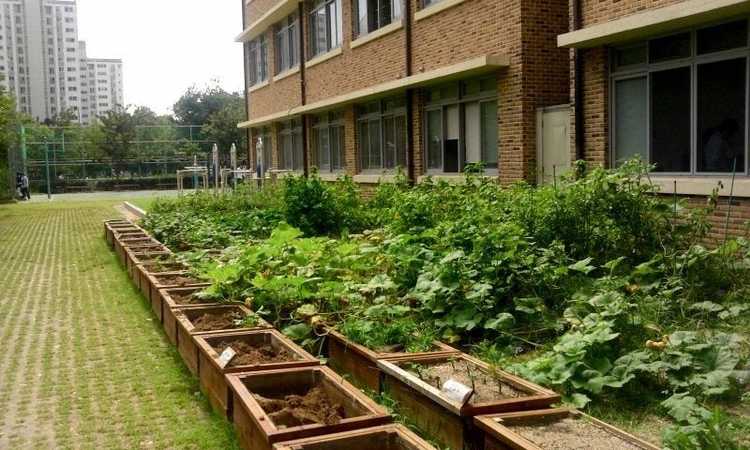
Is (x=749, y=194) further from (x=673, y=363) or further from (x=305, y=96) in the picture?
(x=305, y=96)

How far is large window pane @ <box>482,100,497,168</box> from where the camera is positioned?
14.3 metres

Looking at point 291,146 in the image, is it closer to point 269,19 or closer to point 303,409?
point 269,19

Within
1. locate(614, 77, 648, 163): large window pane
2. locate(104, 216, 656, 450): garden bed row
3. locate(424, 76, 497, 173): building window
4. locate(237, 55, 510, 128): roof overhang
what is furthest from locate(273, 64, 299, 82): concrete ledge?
locate(104, 216, 656, 450): garden bed row

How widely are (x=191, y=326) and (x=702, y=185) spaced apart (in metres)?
6.43

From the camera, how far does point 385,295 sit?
23.8 ft

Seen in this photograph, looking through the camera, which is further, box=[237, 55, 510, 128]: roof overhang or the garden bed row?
box=[237, 55, 510, 128]: roof overhang

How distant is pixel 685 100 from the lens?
1012cm

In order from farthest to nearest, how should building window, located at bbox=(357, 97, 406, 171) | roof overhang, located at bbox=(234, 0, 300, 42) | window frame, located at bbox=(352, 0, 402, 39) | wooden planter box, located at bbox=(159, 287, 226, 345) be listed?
roof overhang, located at bbox=(234, 0, 300, 42) < building window, located at bbox=(357, 97, 406, 171) < window frame, located at bbox=(352, 0, 402, 39) < wooden planter box, located at bbox=(159, 287, 226, 345)

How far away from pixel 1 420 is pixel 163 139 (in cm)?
5588

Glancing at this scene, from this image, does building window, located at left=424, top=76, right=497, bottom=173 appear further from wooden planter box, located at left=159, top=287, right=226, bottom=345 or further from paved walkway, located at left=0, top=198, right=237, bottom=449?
wooden planter box, located at left=159, top=287, right=226, bottom=345

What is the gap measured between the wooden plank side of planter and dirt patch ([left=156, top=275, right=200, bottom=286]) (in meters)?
0.03

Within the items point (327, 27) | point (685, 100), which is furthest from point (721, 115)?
point (327, 27)

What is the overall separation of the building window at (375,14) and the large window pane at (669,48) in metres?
7.78

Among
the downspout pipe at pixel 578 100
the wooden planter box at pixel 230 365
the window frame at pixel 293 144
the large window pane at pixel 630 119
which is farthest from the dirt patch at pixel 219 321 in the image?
the window frame at pixel 293 144
